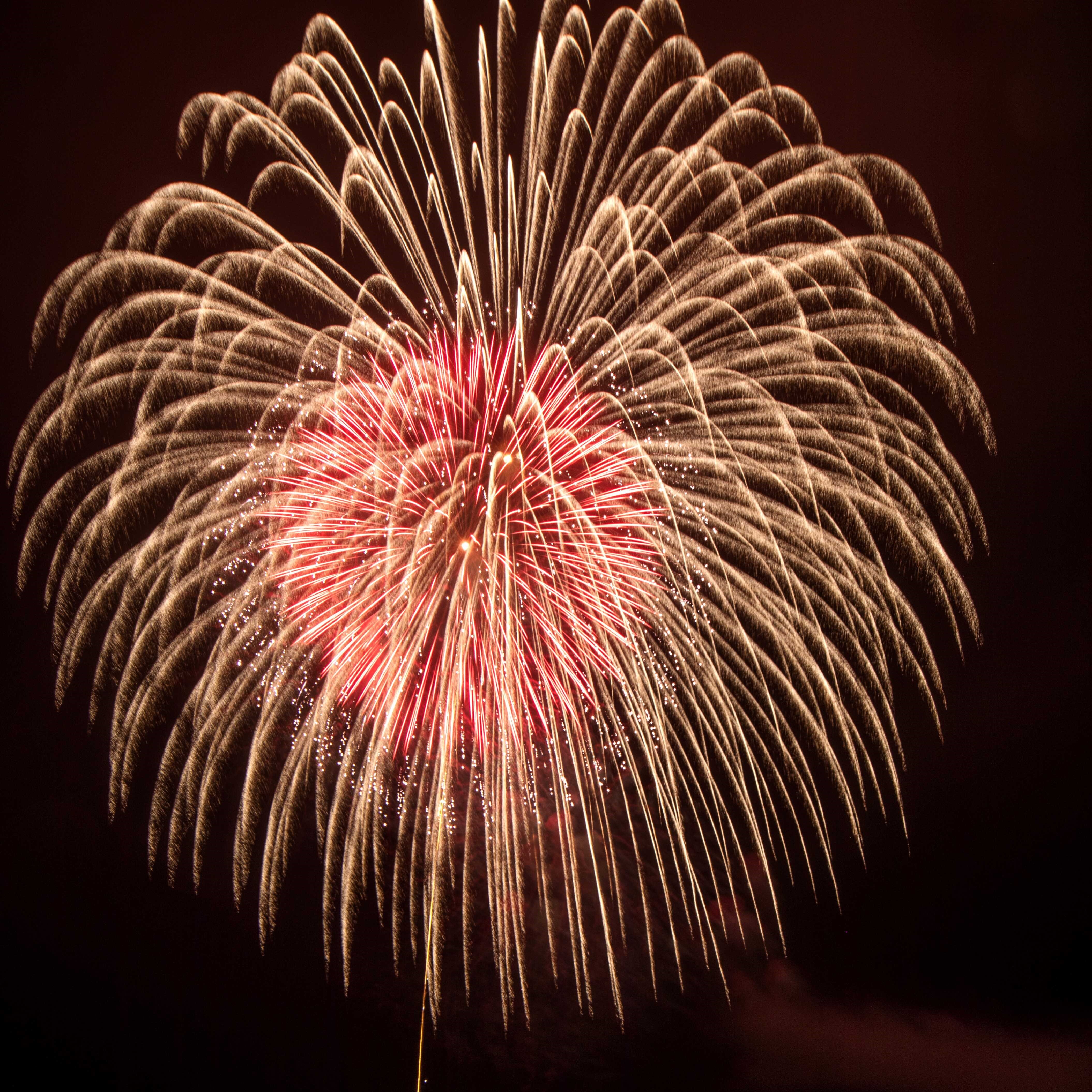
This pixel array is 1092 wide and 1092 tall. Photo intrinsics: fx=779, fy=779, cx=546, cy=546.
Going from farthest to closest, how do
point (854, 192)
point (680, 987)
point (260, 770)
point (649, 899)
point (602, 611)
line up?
1. point (680, 987)
2. point (649, 899)
3. point (260, 770)
4. point (602, 611)
5. point (854, 192)

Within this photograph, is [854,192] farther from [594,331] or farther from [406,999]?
[406,999]

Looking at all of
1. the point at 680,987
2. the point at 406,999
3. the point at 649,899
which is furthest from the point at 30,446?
the point at 680,987

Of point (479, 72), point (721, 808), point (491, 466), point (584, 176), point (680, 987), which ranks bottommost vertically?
point (680, 987)

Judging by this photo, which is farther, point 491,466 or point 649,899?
point 649,899
